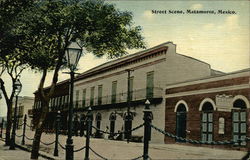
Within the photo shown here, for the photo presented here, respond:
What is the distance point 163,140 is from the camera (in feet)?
66.1

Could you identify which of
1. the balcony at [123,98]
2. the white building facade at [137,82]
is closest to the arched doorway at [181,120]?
the white building facade at [137,82]

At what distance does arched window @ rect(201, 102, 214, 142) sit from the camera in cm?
1666

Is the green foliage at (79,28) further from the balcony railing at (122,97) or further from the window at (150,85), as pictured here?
the window at (150,85)

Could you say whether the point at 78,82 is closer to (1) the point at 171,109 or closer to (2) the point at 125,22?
(1) the point at 171,109

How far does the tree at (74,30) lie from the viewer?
9883mm

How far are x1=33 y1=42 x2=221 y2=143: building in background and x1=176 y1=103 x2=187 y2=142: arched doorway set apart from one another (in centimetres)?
135

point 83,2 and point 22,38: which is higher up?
point 83,2

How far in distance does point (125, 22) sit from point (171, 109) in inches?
395

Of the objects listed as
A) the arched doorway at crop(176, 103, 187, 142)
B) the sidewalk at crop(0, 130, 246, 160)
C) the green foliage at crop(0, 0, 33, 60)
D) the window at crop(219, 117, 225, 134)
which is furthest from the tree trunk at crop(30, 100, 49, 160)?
the arched doorway at crop(176, 103, 187, 142)

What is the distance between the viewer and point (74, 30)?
10.5m

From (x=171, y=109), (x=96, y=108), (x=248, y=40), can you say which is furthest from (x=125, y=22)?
(x=96, y=108)

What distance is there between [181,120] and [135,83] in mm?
5451

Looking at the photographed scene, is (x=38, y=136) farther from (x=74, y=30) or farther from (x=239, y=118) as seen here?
(x=239, y=118)

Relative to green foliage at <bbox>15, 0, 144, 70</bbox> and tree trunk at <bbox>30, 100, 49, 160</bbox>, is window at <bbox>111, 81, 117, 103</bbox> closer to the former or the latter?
green foliage at <bbox>15, 0, 144, 70</bbox>
